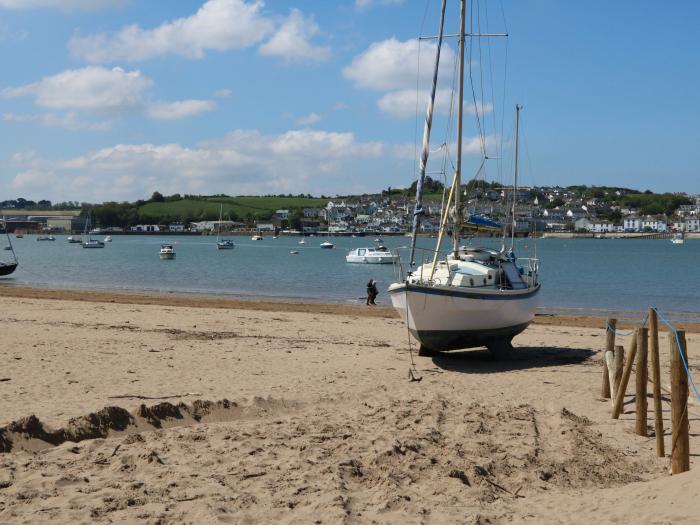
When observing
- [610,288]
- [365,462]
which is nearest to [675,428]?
[365,462]

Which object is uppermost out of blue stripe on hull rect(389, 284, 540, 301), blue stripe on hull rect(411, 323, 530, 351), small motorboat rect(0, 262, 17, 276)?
blue stripe on hull rect(389, 284, 540, 301)

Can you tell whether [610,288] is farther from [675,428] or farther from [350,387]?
[675,428]

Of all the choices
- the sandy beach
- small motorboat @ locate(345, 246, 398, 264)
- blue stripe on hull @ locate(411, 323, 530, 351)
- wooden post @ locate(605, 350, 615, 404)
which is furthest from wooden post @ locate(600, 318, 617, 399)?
small motorboat @ locate(345, 246, 398, 264)

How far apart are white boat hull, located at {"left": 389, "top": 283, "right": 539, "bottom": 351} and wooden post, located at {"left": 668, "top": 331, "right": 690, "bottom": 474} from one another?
8.17m

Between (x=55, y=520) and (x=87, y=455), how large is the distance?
1.93 metres

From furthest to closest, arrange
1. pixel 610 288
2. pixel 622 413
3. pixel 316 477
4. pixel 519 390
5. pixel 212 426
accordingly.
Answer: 1. pixel 610 288
2. pixel 519 390
3. pixel 622 413
4. pixel 212 426
5. pixel 316 477

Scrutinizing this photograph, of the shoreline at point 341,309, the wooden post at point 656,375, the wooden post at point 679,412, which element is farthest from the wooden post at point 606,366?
the shoreline at point 341,309

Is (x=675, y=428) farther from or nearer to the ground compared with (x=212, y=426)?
farther from the ground

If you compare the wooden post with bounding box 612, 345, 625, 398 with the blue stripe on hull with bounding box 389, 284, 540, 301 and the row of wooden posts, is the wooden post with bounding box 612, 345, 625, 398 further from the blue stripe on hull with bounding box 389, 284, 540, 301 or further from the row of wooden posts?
the blue stripe on hull with bounding box 389, 284, 540, 301

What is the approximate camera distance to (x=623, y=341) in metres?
21.8

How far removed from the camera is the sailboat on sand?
1717 cm

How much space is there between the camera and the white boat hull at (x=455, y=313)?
671 inches

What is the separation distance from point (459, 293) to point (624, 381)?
18.4 ft

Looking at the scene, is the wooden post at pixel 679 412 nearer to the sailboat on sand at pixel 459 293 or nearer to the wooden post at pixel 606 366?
the wooden post at pixel 606 366
